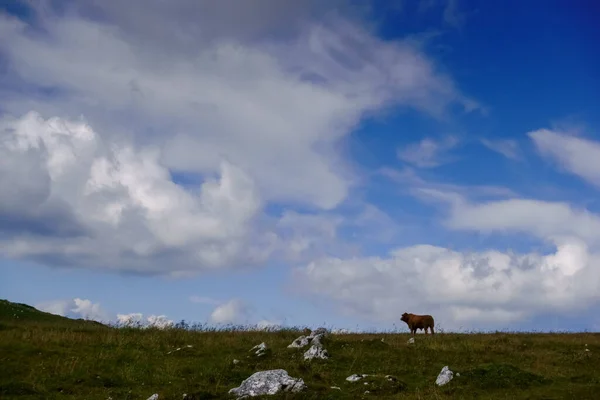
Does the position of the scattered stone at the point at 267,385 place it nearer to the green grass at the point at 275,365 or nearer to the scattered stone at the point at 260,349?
the green grass at the point at 275,365

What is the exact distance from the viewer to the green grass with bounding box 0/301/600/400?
22.0 meters

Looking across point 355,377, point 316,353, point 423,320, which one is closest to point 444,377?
point 355,377

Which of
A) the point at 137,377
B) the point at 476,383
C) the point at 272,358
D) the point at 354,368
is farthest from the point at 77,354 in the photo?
the point at 476,383

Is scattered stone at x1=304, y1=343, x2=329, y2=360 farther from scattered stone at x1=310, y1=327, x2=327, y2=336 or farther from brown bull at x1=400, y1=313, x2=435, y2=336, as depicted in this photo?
brown bull at x1=400, y1=313, x2=435, y2=336

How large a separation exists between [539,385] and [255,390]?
39.2 ft

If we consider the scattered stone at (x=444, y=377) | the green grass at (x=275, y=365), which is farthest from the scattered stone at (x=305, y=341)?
the scattered stone at (x=444, y=377)

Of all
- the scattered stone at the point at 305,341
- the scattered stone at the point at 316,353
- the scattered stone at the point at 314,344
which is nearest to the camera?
the scattered stone at the point at 316,353

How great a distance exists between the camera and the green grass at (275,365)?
2202 centimetres

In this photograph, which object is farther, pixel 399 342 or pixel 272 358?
pixel 399 342

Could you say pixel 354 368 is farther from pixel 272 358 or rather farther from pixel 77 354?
pixel 77 354

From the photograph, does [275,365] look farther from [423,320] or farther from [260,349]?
[423,320]

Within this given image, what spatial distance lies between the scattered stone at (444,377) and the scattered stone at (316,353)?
6.01 m

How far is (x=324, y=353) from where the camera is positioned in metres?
27.7

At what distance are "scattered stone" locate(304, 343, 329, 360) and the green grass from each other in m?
0.66
